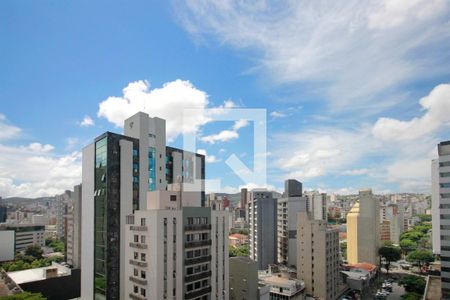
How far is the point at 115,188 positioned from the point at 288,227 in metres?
29.7

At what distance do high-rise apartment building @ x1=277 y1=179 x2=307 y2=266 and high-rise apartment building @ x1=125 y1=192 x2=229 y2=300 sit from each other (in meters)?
26.4

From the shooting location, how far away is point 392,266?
6256 centimetres

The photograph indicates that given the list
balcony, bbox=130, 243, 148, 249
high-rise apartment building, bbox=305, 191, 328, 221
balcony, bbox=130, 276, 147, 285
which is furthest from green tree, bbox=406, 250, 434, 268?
balcony, bbox=130, 243, 148, 249

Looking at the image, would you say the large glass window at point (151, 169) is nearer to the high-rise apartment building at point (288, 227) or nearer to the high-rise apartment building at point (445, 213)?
the high-rise apartment building at point (288, 227)

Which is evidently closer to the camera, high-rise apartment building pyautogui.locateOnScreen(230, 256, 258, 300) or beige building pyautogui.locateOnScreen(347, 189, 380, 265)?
high-rise apartment building pyautogui.locateOnScreen(230, 256, 258, 300)

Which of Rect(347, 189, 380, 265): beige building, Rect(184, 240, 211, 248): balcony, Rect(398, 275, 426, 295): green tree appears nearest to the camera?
Rect(184, 240, 211, 248): balcony

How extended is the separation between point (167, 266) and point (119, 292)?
9969 millimetres

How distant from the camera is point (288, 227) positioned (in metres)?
49.1

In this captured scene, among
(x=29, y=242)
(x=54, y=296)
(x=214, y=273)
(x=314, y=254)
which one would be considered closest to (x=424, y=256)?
(x=314, y=254)

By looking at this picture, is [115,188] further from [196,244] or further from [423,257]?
[423,257]

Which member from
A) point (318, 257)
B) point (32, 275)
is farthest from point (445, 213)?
point (32, 275)

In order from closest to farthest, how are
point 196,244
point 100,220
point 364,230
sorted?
1. point 196,244
2. point 100,220
3. point 364,230

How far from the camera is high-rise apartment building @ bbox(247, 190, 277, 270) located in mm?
49688

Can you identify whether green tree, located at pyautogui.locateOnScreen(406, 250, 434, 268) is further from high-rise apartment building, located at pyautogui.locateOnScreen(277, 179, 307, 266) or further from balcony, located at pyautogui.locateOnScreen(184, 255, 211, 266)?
balcony, located at pyautogui.locateOnScreen(184, 255, 211, 266)
